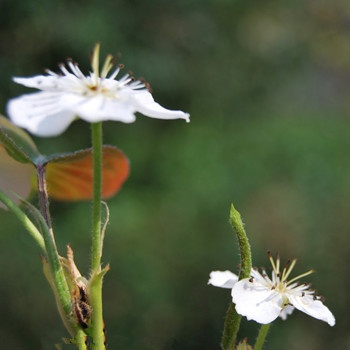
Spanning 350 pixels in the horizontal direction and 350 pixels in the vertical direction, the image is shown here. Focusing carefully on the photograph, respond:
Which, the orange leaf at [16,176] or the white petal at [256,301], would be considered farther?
the orange leaf at [16,176]

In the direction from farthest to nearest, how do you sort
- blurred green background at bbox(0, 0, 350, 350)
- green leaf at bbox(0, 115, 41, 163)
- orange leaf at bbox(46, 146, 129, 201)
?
blurred green background at bbox(0, 0, 350, 350) < orange leaf at bbox(46, 146, 129, 201) < green leaf at bbox(0, 115, 41, 163)

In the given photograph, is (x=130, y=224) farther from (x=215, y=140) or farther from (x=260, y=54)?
(x=260, y=54)

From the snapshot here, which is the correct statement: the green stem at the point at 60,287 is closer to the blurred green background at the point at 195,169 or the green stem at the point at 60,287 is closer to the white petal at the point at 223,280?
the white petal at the point at 223,280

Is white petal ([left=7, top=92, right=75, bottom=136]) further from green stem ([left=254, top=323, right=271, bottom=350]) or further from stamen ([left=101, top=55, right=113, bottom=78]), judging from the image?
green stem ([left=254, top=323, right=271, bottom=350])

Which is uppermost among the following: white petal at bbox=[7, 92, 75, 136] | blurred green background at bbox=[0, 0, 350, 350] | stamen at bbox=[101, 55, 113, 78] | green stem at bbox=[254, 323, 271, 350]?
blurred green background at bbox=[0, 0, 350, 350]

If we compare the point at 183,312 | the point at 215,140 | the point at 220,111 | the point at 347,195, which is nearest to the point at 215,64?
the point at 220,111

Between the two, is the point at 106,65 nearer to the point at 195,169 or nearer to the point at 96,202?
the point at 96,202

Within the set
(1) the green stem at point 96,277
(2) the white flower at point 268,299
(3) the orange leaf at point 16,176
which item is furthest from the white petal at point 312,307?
(3) the orange leaf at point 16,176

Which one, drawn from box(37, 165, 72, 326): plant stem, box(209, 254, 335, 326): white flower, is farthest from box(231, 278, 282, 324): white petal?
box(37, 165, 72, 326): plant stem
